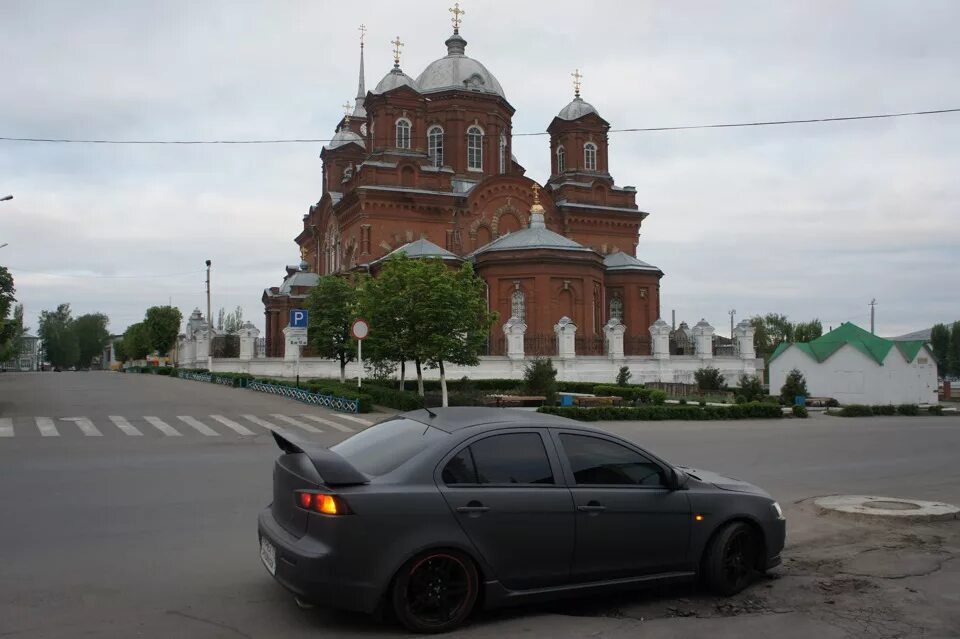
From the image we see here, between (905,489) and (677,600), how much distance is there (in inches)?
273

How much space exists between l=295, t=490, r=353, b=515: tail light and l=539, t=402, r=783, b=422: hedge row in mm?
16319

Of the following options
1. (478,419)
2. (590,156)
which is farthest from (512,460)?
(590,156)

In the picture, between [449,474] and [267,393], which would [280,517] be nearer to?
[449,474]

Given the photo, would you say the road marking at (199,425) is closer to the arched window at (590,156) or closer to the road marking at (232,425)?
the road marking at (232,425)

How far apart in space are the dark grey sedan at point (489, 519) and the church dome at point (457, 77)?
143 ft

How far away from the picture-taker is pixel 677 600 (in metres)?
5.58

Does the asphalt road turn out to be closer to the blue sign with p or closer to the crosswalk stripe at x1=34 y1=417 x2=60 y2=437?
the crosswalk stripe at x1=34 y1=417 x2=60 y2=437

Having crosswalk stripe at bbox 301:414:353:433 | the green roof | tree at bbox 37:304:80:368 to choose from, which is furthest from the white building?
tree at bbox 37:304:80:368

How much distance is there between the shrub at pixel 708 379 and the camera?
3525cm

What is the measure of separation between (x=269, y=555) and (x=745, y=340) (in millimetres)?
36561

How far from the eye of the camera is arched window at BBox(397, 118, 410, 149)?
44312 millimetres

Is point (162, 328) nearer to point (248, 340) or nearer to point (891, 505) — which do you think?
point (248, 340)

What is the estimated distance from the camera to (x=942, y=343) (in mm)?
78562

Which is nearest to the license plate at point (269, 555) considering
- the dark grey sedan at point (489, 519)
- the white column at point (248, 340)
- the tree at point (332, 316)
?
the dark grey sedan at point (489, 519)
